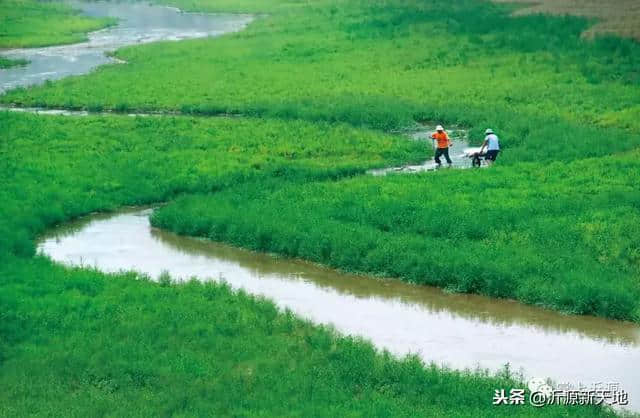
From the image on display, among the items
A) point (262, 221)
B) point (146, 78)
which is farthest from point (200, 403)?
point (146, 78)

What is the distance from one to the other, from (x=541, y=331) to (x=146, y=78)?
3350cm

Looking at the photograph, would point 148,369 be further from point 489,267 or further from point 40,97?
point 40,97

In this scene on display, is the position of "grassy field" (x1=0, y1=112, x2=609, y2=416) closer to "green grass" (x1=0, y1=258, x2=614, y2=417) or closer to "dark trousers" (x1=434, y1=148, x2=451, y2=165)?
"green grass" (x1=0, y1=258, x2=614, y2=417)

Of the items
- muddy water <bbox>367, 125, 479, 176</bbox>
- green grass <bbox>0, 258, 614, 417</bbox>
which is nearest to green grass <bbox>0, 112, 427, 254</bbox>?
muddy water <bbox>367, 125, 479, 176</bbox>

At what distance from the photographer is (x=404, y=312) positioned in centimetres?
1948

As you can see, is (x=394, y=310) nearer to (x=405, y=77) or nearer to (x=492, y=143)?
(x=492, y=143)

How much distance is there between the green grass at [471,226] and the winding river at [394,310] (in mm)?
365

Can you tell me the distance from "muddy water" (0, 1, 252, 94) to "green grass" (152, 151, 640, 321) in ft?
85.7

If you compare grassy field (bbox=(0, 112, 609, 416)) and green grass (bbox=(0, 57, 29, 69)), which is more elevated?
grassy field (bbox=(0, 112, 609, 416))

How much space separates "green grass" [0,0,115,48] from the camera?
226 feet

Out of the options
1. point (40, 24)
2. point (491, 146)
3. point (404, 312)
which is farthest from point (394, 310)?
point (40, 24)

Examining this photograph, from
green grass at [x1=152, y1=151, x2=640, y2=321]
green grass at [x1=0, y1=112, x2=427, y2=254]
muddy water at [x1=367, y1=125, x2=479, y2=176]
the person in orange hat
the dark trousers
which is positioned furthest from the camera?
muddy water at [x1=367, y1=125, x2=479, y2=176]

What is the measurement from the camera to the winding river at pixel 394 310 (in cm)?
1679

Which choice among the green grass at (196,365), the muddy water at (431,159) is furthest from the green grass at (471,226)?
the green grass at (196,365)
